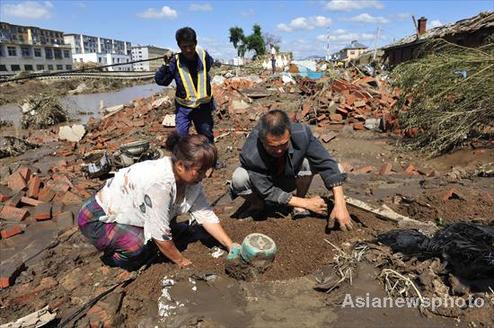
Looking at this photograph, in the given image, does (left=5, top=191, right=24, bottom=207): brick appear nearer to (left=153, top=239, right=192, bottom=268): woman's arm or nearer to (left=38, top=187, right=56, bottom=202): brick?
(left=38, top=187, right=56, bottom=202): brick

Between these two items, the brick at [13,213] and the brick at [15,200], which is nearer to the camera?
the brick at [13,213]

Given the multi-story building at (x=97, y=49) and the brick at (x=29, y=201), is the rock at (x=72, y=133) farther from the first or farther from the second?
the multi-story building at (x=97, y=49)

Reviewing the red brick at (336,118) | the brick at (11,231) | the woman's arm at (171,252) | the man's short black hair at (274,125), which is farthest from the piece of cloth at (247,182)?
the red brick at (336,118)

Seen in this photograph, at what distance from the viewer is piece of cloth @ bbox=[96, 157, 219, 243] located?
8.09 ft

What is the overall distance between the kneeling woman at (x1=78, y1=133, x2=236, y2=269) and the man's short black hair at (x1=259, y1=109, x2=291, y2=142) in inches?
21.9

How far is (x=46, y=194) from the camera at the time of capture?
5.20 metres

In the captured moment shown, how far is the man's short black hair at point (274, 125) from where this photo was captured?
108 inches

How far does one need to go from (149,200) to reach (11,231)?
8.67 feet

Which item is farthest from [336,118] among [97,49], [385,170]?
[97,49]

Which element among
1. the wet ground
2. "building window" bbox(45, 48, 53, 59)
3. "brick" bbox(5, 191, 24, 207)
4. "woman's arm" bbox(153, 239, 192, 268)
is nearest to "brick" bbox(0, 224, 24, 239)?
the wet ground

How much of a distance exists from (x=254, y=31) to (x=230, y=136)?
52445 millimetres

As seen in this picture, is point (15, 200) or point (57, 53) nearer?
point (15, 200)

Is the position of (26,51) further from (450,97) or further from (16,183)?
(450,97)

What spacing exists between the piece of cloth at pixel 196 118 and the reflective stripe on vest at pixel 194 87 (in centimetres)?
10
